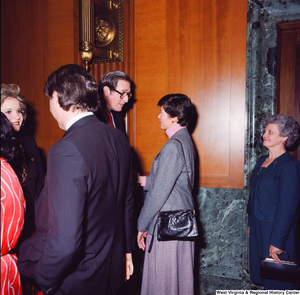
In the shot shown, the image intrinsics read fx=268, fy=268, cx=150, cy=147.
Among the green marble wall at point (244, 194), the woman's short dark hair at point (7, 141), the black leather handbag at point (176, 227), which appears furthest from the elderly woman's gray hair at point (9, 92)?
the green marble wall at point (244, 194)

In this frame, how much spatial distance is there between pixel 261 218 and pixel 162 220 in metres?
0.92

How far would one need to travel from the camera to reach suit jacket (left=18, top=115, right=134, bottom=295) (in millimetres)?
1052

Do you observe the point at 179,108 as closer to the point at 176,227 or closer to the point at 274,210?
Result: the point at 176,227

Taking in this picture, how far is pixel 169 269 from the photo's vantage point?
1.97 metres

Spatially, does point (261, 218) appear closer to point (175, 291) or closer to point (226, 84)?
point (175, 291)

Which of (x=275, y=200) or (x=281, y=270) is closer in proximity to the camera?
(x=281, y=270)

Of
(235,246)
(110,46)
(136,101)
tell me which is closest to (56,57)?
(110,46)

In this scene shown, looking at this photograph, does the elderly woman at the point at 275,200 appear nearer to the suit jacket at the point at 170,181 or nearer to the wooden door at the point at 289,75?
the wooden door at the point at 289,75

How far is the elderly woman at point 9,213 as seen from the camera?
3.74 feet

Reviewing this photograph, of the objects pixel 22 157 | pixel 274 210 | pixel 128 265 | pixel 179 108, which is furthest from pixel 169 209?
pixel 22 157

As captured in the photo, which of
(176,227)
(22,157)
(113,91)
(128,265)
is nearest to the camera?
(128,265)

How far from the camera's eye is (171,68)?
2887 mm

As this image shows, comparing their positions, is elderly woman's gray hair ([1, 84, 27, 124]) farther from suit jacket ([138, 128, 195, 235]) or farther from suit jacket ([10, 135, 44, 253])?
suit jacket ([138, 128, 195, 235])

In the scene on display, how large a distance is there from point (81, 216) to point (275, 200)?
1.75 m
